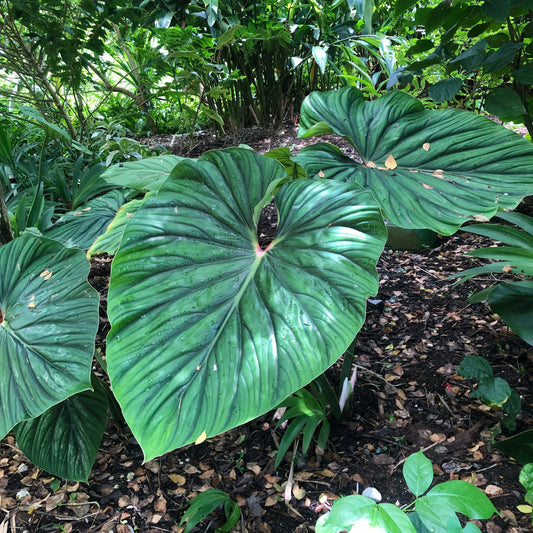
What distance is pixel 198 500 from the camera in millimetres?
901

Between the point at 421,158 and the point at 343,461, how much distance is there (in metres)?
0.79

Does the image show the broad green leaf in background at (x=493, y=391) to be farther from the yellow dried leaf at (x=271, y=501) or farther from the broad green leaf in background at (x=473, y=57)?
the broad green leaf in background at (x=473, y=57)

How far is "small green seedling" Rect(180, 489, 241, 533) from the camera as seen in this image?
870 mm

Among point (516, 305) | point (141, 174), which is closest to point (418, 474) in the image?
point (516, 305)

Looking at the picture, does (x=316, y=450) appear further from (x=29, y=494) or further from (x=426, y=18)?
(x=426, y=18)

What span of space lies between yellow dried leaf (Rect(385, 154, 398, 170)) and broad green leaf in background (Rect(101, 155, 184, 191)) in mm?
505

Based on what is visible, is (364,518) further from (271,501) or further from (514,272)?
(514,272)

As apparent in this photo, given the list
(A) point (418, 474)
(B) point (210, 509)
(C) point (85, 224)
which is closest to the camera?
(A) point (418, 474)

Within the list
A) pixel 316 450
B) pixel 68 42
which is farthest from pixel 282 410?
pixel 68 42

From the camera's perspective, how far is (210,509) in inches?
34.7

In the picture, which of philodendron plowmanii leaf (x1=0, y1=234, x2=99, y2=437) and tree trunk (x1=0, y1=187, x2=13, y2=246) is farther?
tree trunk (x1=0, y1=187, x2=13, y2=246)

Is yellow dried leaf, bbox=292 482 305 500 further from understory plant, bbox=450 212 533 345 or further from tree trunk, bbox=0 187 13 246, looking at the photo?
tree trunk, bbox=0 187 13 246

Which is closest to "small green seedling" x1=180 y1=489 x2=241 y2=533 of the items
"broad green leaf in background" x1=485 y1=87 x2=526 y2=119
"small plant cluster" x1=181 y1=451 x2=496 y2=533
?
"small plant cluster" x1=181 y1=451 x2=496 y2=533

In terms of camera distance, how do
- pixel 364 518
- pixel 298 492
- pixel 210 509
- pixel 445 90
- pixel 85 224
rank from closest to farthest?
pixel 364 518 < pixel 210 509 < pixel 298 492 < pixel 445 90 < pixel 85 224
